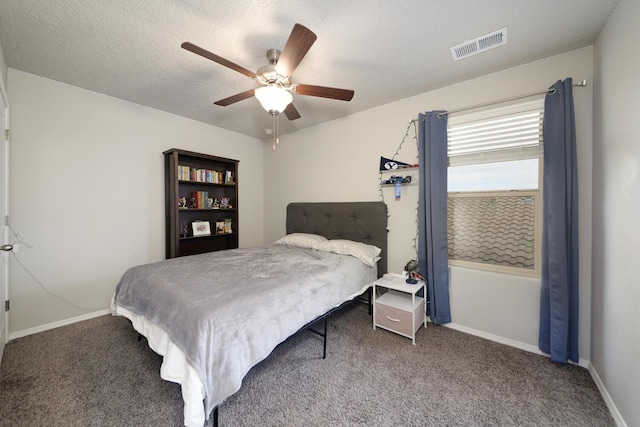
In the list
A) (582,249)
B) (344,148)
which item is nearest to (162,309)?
(344,148)

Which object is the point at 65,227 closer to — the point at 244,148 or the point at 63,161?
the point at 63,161

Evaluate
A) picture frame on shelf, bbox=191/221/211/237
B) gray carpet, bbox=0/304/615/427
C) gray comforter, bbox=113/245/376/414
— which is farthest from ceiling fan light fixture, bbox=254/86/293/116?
picture frame on shelf, bbox=191/221/211/237

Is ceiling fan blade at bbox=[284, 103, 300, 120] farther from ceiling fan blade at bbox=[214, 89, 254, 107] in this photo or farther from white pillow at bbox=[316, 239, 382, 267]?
white pillow at bbox=[316, 239, 382, 267]

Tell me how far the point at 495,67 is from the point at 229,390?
3.12 m

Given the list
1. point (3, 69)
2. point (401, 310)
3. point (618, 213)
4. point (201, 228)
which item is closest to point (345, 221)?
point (401, 310)

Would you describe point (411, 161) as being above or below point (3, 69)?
below

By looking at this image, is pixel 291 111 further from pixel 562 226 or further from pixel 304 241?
pixel 562 226

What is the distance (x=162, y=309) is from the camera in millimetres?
1477

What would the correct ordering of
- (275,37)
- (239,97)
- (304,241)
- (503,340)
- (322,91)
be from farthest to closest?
(304,241) < (503,340) < (239,97) < (322,91) < (275,37)

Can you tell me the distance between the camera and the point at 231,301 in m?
1.38

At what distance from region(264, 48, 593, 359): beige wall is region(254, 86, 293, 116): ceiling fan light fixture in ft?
3.57

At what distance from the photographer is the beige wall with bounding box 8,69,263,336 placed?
7.30ft

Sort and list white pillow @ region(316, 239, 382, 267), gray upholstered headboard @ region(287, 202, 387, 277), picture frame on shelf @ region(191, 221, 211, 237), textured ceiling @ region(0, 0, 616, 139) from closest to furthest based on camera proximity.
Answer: textured ceiling @ region(0, 0, 616, 139) → white pillow @ region(316, 239, 382, 267) → gray upholstered headboard @ region(287, 202, 387, 277) → picture frame on shelf @ region(191, 221, 211, 237)

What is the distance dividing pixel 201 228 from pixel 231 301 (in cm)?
228
